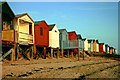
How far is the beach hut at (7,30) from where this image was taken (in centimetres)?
2698

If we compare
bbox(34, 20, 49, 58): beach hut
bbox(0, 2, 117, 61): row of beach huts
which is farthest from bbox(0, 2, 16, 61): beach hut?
bbox(34, 20, 49, 58): beach hut

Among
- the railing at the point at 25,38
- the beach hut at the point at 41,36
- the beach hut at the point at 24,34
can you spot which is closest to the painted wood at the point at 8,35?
the beach hut at the point at 24,34

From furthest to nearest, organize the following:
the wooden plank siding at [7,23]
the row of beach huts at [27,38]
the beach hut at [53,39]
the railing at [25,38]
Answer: the beach hut at [53,39] < the railing at [25,38] < the row of beach huts at [27,38] < the wooden plank siding at [7,23]

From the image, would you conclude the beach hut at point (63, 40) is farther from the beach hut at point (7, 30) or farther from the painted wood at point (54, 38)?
the beach hut at point (7, 30)

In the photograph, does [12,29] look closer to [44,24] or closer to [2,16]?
[2,16]

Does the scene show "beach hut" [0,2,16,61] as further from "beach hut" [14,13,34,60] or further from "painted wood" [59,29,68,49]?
"painted wood" [59,29,68,49]

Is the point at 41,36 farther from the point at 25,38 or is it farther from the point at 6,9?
the point at 6,9

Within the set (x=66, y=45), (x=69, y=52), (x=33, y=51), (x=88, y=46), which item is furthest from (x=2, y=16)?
(x=88, y=46)

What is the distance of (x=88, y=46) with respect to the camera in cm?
6738

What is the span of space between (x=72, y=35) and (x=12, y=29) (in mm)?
23935

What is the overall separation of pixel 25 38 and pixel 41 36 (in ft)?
17.5

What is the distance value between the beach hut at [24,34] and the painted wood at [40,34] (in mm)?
1447

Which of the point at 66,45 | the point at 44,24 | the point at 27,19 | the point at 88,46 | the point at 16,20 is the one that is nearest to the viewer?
the point at 16,20

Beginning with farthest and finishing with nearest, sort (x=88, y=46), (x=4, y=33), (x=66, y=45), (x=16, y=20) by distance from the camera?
1. (x=88, y=46)
2. (x=66, y=45)
3. (x=16, y=20)
4. (x=4, y=33)
